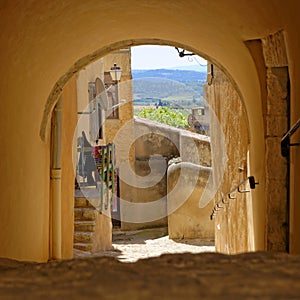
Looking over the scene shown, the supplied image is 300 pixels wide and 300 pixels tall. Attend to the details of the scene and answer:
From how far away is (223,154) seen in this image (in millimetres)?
8406

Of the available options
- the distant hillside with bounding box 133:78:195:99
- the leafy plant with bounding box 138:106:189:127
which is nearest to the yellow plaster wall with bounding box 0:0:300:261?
the distant hillside with bounding box 133:78:195:99

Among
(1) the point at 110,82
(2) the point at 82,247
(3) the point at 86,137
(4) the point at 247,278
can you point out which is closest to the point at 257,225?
(4) the point at 247,278

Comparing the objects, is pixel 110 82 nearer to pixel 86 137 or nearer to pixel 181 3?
pixel 86 137

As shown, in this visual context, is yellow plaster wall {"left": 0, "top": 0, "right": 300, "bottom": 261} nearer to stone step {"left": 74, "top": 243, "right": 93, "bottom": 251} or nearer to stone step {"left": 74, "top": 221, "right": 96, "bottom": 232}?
stone step {"left": 74, "top": 243, "right": 93, "bottom": 251}

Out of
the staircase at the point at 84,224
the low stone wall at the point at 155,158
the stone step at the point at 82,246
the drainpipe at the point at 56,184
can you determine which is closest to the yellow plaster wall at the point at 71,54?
the drainpipe at the point at 56,184

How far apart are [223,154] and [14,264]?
5.72 m

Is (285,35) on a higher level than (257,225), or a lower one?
higher

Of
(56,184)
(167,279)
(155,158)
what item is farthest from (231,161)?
(155,158)

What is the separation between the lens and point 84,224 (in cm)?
957

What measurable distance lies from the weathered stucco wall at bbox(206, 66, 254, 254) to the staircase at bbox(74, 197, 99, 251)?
2101 millimetres

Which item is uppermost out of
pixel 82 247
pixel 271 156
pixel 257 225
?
pixel 271 156

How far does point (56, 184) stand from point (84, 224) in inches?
139

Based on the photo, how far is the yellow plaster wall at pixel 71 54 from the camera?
3.79m

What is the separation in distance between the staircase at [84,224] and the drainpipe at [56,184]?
113 inches
